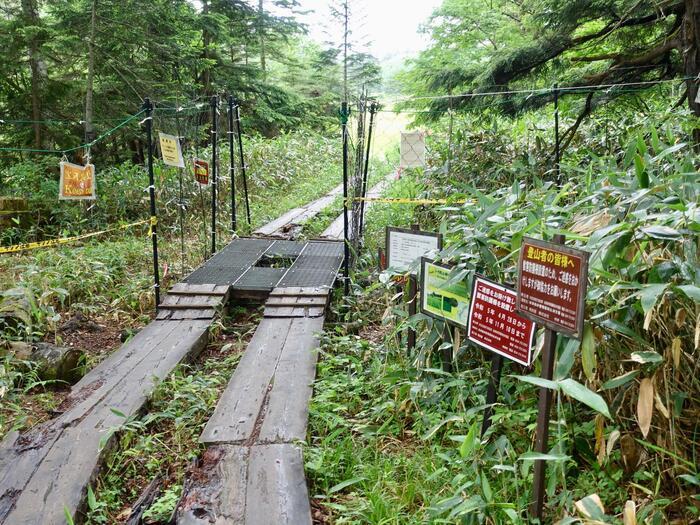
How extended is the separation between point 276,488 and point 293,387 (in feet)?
3.41

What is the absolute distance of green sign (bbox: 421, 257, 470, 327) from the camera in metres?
2.74

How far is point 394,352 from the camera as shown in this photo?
12.3 ft

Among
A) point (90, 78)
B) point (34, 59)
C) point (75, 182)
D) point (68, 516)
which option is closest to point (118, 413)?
point (68, 516)

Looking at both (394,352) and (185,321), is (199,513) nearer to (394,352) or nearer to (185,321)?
(394,352)

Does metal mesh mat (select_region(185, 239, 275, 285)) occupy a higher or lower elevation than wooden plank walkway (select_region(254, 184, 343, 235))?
lower

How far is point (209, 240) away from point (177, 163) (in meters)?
1.77

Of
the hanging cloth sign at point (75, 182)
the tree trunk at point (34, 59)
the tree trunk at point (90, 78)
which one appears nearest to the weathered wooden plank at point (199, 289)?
the hanging cloth sign at point (75, 182)

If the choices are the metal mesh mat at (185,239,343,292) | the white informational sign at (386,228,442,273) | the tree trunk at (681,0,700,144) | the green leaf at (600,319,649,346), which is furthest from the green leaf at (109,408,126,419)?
the tree trunk at (681,0,700,144)

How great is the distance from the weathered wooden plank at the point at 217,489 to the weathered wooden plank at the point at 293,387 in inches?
8.2

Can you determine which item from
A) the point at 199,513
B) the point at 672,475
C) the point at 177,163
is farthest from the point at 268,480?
the point at 177,163

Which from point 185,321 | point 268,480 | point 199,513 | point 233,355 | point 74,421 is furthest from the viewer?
point 185,321

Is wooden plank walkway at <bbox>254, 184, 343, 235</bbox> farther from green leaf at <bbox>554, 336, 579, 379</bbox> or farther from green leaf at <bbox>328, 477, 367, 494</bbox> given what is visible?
green leaf at <bbox>554, 336, 579, 379</bbox>

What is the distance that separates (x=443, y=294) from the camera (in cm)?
285

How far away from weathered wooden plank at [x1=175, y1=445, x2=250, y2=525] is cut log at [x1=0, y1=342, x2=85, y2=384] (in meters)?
1.86
